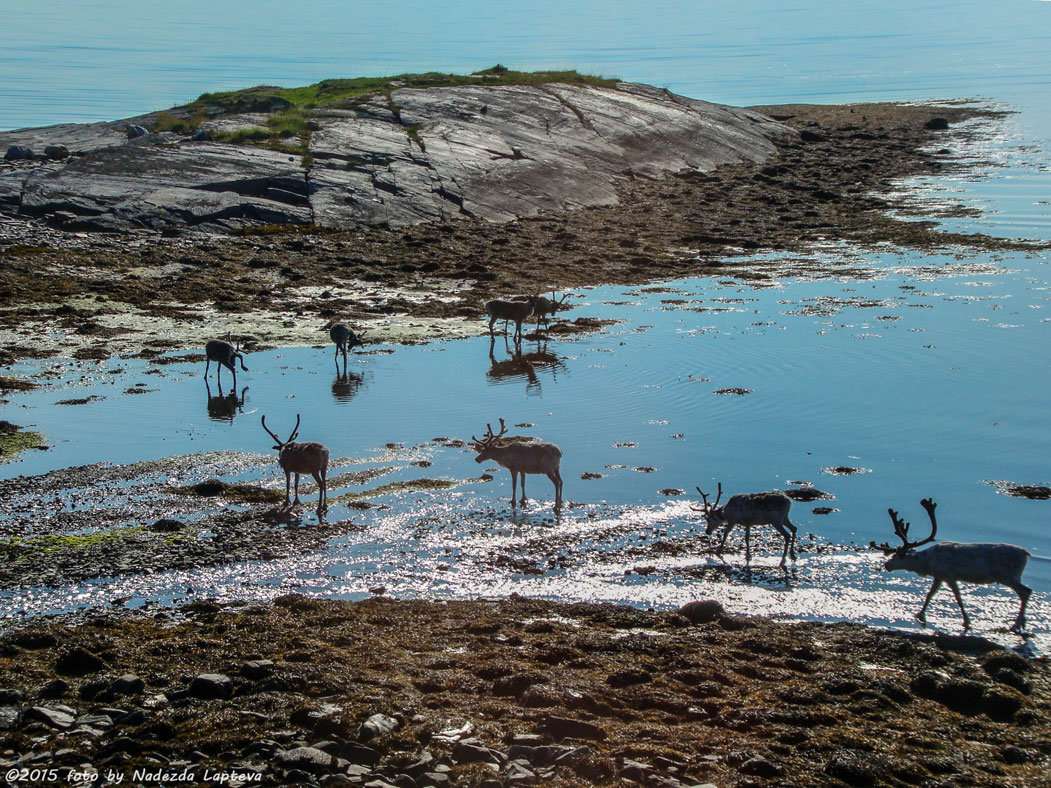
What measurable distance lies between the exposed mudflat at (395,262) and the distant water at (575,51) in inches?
1208

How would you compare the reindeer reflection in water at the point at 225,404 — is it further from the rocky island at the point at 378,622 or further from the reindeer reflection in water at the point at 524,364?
the reindeer reflection in water at the point at 524,364

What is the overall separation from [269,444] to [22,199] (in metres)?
17.9

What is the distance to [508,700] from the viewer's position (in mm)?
8680

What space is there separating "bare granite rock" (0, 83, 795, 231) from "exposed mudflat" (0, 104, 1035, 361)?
1090 mm

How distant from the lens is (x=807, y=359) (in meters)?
21.8

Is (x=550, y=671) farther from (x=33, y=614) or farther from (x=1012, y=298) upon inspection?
(x=1012, y=298)

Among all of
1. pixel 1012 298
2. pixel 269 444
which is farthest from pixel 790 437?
pixel 1012 298

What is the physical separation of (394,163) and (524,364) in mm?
16560

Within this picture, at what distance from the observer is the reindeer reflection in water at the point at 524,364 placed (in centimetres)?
2131

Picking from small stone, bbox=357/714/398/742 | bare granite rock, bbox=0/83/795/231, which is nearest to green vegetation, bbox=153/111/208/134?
bare granite rock, bbox=0/83/795/231

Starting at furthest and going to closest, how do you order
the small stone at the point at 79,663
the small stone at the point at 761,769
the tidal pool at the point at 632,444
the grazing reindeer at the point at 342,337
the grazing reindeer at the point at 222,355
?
1. the grazing reindeer at the point at 342,337
2. the grazing reindeer at the point at 222,355
3. the tidal pool at the point at 632,444
4. the small stone at the point at 79,663
5. the small stone at the point at 761,769

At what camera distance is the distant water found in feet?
241

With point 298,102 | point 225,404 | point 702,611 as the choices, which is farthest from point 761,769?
point 298,102

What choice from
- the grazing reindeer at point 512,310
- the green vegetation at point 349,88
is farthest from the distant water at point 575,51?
the grazing reindeer at point 512,310
